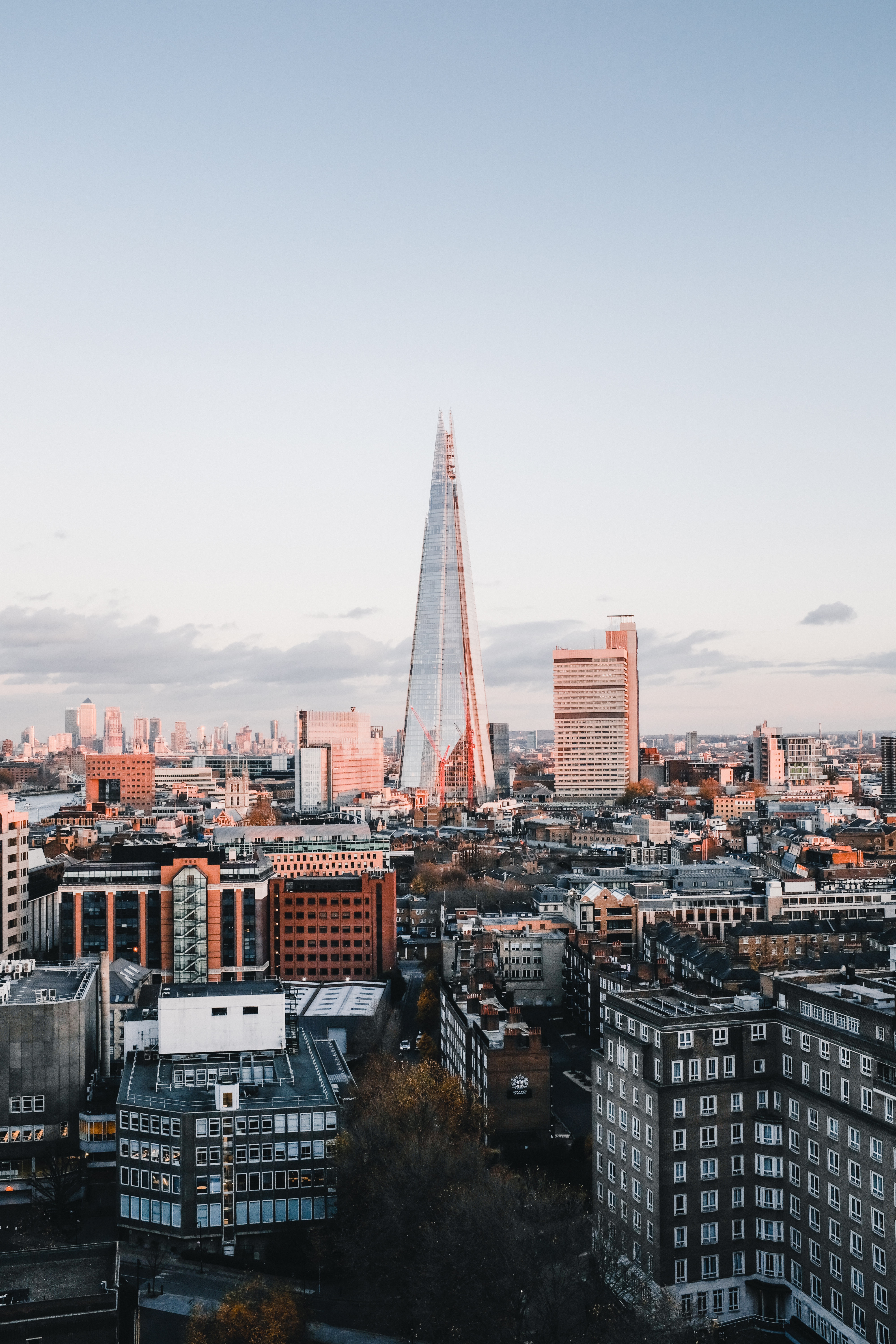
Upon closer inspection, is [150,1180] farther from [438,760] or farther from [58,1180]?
[438,760]

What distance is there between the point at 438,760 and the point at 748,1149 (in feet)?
387

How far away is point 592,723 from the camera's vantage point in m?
168

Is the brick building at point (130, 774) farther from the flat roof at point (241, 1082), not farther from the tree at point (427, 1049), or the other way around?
the flat roof at point (241, 1082)

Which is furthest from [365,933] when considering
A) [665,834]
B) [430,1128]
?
[665,834]

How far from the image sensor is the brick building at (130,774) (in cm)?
15900

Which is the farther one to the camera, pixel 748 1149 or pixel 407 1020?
pixel 407 1020

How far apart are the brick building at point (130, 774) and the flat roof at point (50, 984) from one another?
390 ft

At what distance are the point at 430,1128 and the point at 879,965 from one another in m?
13.1

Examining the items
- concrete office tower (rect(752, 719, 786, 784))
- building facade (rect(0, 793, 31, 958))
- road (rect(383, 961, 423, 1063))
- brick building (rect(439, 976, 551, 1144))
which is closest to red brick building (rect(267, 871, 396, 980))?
road (rect(383, 961, 423, 1063))

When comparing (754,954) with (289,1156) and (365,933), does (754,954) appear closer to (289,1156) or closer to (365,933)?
(365,933)

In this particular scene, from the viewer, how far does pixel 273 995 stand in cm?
3162

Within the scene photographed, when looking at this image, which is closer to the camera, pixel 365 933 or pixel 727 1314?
pixel 727 1314

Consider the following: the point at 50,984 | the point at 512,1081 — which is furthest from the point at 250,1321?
the point at 50,984

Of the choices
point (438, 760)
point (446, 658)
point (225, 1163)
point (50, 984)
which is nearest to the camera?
point (225, 1163)
